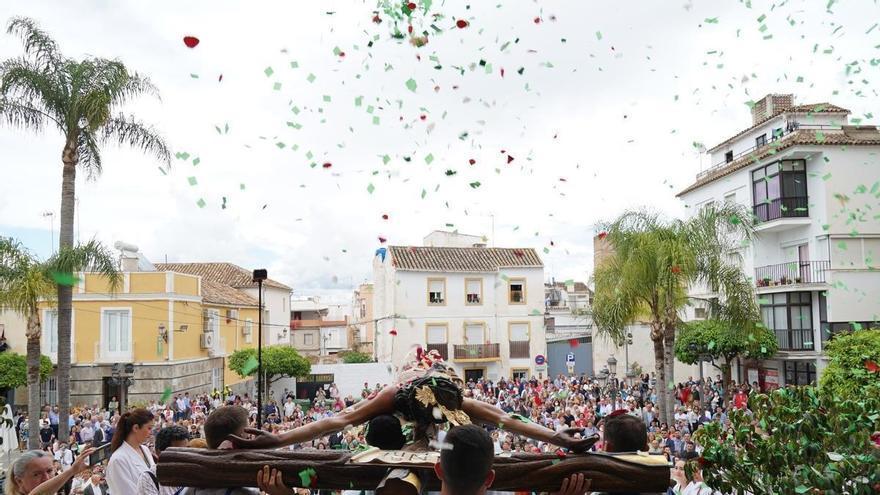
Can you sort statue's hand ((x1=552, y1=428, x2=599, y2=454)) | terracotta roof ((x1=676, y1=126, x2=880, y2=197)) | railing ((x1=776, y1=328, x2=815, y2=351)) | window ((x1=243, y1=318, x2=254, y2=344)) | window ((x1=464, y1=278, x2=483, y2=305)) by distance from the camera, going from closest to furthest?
statue's hand ((x1=552, y1=428, x2=599, y2=454)) → terracotta roof ((x1=676, y1=126, x2=880, y2=197)) → railing ((x1=776, y1=328, x2=815, y2=351)) → window ((x1=243, y1=318, x2=254, y2=344)) → window ((x1=464, y1=278, x2=483, y2=305))

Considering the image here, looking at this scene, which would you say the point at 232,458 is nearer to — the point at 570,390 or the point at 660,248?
the point at 660,248

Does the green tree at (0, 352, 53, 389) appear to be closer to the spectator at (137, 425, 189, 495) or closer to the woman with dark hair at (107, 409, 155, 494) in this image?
the woman with dark hair at (107, 409, 155, 494)

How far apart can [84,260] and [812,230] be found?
23.7 meters

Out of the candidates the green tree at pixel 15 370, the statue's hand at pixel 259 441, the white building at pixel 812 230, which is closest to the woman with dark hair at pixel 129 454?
the statue's hand at pixel 259 441

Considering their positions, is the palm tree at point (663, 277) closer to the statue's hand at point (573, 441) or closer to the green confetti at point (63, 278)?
the green confetti at point (63, 278)

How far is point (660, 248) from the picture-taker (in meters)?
17.1

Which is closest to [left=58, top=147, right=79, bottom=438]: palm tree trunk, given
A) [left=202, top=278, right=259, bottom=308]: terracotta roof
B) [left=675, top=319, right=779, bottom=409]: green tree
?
[left=202, top=278, right=259, bottom=308]: terracotta roof

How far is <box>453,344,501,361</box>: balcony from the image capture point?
1465 inches

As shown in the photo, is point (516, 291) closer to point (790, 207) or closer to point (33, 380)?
point (790, 207)

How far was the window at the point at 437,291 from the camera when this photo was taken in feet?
124

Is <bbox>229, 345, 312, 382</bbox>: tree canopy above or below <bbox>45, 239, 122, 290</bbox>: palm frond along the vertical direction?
below

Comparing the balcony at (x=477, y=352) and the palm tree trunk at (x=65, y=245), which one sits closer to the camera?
the palm tree trunk at (x=65, y=245)

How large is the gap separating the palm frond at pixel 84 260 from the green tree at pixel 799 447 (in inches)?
556

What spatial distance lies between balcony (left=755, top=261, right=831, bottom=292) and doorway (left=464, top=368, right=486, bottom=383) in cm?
1471
